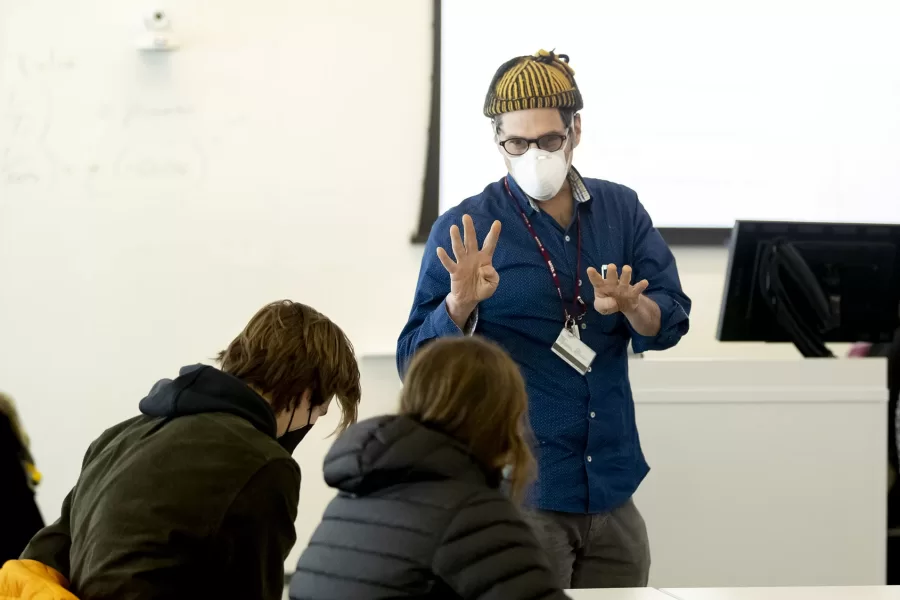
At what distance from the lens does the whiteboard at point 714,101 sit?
138 inches

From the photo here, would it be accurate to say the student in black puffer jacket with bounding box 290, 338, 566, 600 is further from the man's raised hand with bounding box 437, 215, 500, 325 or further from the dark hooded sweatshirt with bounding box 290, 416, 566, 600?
the man's raised hand with bounding box 437, 215, 500, 325

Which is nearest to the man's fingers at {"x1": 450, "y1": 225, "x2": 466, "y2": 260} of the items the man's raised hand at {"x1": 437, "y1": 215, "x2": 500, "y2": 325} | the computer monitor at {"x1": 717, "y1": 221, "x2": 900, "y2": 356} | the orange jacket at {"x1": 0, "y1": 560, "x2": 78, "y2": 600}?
the man's raised hand at {"x1": 437, "y1": 215, "x2": 500, "y2": 325}

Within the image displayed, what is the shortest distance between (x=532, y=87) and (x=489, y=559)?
110cm

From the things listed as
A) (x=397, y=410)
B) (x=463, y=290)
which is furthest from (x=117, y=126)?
(x=397, y=410)

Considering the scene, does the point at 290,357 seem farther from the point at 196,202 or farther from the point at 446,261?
the point at 196,202

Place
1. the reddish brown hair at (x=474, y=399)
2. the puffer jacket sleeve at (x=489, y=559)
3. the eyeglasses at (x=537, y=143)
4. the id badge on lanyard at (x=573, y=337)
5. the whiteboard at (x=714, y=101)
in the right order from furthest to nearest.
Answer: the whiteboard at (x=714, y=101) → the eyeglasses at (x=537, y=143) → the id badge on lanyard at (x=573, y=337) → the reddish brown hair at (x=474, y=399) → the puffer jacket sleeve at (x=489, y=559)

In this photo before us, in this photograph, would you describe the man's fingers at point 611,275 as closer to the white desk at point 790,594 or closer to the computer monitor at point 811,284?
the white desk at point 790,594

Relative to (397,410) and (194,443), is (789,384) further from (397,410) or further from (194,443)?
(194,443)

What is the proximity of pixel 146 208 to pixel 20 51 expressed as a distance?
2.30 ft

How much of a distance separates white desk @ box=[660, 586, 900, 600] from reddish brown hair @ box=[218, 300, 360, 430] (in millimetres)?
585

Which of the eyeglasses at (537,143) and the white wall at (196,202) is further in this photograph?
the white wall at (196,202)

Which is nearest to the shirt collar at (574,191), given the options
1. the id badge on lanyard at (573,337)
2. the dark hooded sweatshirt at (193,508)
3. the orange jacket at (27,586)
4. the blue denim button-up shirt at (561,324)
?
the blue denim button-up shirt at (561,324)

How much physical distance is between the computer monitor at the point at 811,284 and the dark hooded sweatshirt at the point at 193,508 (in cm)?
153

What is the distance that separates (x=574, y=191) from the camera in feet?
6.75
